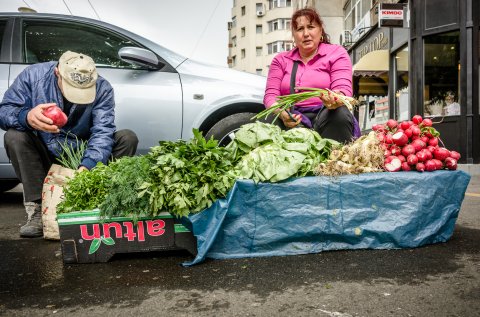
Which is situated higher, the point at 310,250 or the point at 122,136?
the point at 122,136

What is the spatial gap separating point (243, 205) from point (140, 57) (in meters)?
2.08

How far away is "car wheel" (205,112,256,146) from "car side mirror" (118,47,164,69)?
87 cm

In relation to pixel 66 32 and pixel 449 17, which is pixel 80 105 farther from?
pixel 449 17

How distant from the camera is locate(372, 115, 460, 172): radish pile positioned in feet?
9.26

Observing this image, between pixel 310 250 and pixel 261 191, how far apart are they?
53 cm

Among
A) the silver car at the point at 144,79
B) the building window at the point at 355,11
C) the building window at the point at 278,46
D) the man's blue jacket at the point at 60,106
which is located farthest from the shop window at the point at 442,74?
the building window at the point at 278,46

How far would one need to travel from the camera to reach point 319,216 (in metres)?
2.63

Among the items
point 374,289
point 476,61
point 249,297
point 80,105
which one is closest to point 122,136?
point 80,105

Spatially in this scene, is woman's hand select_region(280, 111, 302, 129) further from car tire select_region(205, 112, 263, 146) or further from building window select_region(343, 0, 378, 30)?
building window select_region(343, 0, 378, 30)

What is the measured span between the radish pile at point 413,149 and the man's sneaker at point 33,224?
2.82 metres

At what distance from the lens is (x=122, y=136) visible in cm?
347

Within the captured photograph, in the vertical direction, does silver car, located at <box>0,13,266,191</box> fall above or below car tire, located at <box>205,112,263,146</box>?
above

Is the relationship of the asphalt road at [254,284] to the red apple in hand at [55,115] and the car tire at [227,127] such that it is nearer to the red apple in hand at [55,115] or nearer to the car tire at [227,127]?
the red apple in hand at [55,115]

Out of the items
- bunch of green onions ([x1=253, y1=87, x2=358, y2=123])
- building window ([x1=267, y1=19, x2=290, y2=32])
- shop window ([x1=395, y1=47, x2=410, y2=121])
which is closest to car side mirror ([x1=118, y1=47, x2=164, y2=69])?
bunch of green onions ([x1=253, y1=87, x2=358, y2=123])
